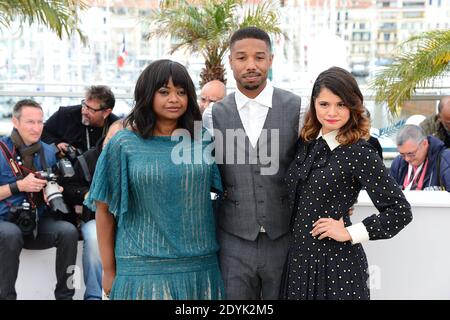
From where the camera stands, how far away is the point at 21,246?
14.9 ft

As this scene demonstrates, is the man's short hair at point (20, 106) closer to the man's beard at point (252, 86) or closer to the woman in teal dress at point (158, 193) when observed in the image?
the woman in teal dress at point (158, 193)

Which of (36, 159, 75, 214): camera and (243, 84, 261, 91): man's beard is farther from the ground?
(243, 84, 261, 91): man's beard

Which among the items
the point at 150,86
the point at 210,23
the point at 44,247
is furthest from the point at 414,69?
the point at 150,86

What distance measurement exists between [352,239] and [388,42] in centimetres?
2983

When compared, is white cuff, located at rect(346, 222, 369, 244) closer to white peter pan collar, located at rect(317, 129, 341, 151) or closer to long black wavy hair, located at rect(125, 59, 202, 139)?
white peter pan collar, located at rect(317, 129, 341, 151)

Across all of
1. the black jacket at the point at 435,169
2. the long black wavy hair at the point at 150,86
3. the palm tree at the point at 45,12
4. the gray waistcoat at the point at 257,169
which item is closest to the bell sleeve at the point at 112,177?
the long black wavy hair at the point at 150,86

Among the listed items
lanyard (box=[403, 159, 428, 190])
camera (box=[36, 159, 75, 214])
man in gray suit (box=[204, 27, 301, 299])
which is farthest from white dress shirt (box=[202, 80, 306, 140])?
lanyard (box=[403, 159, 428, 190])

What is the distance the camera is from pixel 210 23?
9555 mm

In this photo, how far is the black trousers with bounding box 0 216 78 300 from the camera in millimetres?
4461

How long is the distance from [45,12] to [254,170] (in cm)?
466

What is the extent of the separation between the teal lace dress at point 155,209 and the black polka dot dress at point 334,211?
451mm

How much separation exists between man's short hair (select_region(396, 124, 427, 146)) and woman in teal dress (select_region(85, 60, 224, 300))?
292cm

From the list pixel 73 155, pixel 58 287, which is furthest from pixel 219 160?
pixel 73 155
